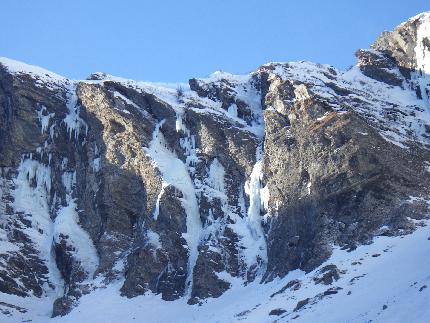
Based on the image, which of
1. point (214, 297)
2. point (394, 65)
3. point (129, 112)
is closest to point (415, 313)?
point (214, 297)

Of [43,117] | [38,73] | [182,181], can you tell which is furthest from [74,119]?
[182,181]

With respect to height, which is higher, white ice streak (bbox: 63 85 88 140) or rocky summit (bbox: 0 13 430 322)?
white ice streak (bbox: 63 85 88 140)

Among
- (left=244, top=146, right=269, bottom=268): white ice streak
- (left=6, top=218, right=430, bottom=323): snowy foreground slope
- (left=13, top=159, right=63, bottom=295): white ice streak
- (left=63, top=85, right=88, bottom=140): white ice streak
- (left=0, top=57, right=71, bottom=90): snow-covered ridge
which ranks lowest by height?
(left=6, top=218, right=430, bottom=323): snowy foreground slope

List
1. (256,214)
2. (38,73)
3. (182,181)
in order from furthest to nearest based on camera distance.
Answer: (38,73), (182,181), (256,214)

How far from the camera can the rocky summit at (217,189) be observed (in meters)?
50.4

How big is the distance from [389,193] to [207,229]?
17516mm

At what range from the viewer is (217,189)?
65750 millimetres

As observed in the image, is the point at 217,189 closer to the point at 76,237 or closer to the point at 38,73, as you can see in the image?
the point at 76,237

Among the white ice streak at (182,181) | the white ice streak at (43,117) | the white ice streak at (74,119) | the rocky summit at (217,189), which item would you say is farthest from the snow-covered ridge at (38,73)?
the white ice streak at (182,181)

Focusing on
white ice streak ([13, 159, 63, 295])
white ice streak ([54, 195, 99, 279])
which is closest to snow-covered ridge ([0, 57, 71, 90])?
white ice streak ([13, 159, 63, 295])

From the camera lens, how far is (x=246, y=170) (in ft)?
217

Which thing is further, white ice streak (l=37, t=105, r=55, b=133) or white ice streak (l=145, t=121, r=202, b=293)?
white ice streak (l=37, t=105, r=55, b=133)

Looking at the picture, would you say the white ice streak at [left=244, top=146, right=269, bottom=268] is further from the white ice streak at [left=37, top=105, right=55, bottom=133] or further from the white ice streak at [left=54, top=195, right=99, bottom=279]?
the white ice streak at [left=37, top=105, right=55, bottom=133]

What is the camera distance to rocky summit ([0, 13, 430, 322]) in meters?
50.4
